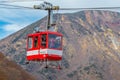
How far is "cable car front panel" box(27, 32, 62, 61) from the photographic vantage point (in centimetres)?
4306

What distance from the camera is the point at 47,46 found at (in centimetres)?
4306

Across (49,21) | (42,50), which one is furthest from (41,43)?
(49,21)

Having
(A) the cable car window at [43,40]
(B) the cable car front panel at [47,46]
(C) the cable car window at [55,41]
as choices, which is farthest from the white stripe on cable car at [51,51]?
(A) the cable car window at [43,40]

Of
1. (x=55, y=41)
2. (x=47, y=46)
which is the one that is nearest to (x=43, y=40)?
(x=47, y=46)

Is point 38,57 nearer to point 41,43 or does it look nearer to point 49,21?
point 41,43

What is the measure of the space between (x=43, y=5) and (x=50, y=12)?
43.8 inches

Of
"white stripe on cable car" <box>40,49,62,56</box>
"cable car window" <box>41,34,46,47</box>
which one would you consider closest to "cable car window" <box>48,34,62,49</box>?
"white stripe on cable car" <box>40,49,62,56</box>

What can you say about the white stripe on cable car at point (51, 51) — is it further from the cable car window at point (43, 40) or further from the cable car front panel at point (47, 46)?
the cable car window at point (43, 40)

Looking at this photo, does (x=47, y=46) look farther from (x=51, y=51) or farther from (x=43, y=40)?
(x=43, y=40)

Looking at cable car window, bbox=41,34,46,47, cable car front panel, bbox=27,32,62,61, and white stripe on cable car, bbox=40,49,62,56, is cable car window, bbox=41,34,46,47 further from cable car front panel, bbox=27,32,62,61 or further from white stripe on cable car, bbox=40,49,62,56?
white stripe on cable car, bbox=40,49,62,56

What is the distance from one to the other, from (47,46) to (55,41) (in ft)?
4.82

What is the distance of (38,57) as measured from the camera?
145 feet

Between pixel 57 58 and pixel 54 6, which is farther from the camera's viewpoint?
pixel 57 58

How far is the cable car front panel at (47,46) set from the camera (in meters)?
43.1
